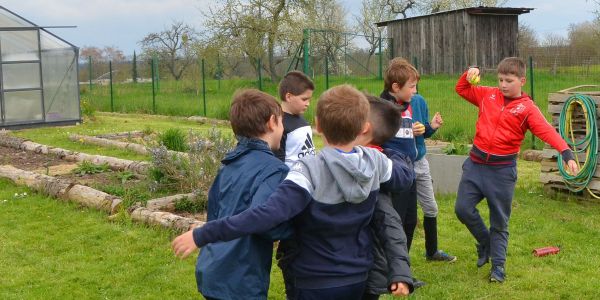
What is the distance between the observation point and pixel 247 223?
8.61 feet

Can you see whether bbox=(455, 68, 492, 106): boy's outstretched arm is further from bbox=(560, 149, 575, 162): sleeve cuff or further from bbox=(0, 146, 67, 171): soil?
bbox=(0, 146, 67, 171): soil

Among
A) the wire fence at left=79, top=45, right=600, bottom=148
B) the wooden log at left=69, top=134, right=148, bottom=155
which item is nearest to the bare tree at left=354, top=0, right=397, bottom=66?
the wire fence at left=79, top=45, right=600, bottom=148

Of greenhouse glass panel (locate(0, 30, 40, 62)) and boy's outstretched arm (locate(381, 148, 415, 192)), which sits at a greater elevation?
greenhouse glass panel (locate(0, 30, 40, 62))

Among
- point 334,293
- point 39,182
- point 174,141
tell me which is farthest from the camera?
point 174,141

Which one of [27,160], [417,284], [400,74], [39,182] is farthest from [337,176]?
[27,160]

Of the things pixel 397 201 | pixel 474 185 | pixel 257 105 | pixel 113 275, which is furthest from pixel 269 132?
pixel 113 275

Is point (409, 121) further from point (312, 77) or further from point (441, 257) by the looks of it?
point (312, 77)

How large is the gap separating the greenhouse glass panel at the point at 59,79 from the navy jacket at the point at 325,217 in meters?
15.9

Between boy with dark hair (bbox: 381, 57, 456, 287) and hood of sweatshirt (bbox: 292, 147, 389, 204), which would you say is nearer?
hood of sweatshirt (bbox: 292, 147, 389, 204)

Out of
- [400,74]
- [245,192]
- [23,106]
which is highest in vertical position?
[23,106]

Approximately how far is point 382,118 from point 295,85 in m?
0.99

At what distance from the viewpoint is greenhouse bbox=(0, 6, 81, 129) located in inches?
663

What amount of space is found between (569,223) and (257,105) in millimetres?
4681

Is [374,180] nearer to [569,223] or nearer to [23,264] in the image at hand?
[23,264]
